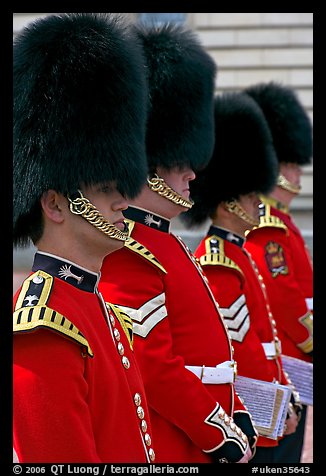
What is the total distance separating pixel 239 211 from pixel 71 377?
204 cm

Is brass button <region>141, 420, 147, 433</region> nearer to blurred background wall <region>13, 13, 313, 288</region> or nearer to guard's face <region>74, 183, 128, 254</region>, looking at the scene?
guard's face <region>74, 183, 128, 254</region>

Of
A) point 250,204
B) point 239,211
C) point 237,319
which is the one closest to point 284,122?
point 250,204

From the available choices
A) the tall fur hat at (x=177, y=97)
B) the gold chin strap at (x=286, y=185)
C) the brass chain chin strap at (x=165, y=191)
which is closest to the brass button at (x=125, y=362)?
the brass chain chin strap at (x=165, y=191)

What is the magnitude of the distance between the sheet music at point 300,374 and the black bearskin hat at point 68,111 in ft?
6.58

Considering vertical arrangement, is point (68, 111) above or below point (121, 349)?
above

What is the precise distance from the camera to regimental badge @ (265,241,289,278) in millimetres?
4473

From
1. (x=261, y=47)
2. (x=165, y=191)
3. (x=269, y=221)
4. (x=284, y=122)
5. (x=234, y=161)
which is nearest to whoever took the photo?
(x=165, y=191)

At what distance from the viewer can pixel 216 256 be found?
3527mm

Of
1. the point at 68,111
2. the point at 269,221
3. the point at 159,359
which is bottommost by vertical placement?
the point at 159,359

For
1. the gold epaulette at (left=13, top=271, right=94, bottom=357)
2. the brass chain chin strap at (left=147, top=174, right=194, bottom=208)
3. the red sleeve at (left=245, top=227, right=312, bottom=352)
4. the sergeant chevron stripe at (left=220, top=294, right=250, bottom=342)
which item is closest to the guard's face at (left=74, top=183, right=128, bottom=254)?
the gold epaulette at (left=13, top=271, right=94, bottom=357)

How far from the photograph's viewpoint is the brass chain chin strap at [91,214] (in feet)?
6.97

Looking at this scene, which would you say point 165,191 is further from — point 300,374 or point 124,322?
point 300,374

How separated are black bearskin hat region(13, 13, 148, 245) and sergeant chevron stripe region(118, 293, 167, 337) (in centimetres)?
45

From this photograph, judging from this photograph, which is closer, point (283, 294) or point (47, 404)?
point (47, 404)
